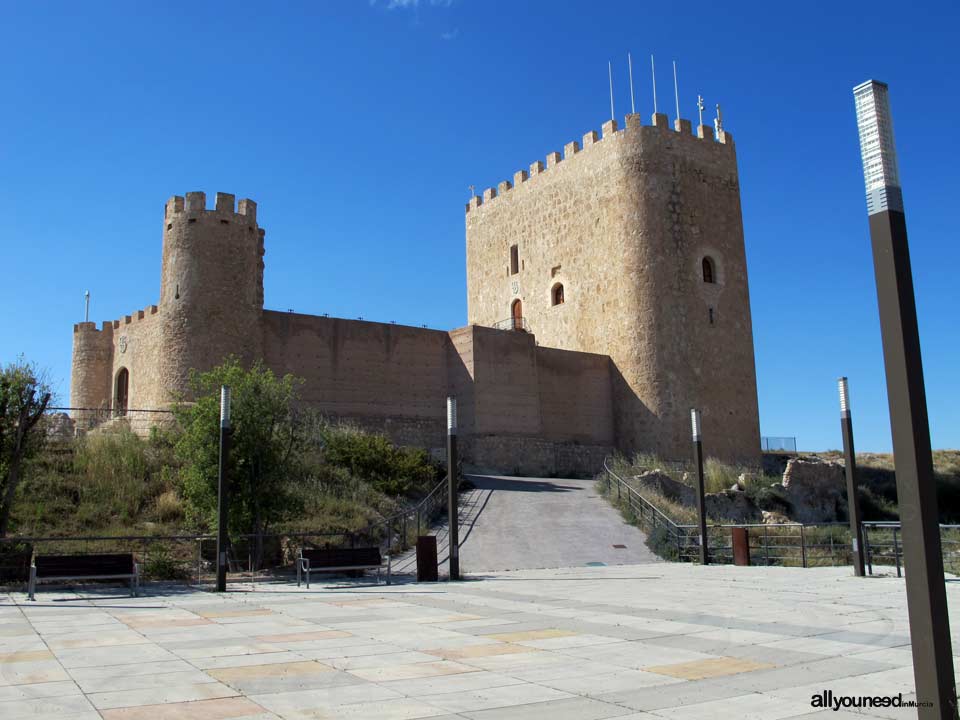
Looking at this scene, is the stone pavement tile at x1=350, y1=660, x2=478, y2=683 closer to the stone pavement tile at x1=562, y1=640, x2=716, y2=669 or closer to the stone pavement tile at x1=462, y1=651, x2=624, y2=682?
the stone pavement tile at x1=462, y1=651, x2=624, y2=682

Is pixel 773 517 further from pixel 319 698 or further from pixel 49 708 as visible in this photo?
pixel 49 708

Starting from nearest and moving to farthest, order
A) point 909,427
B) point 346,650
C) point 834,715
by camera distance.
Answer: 1. point 909,427
2. point 834,715
3. point 346,650

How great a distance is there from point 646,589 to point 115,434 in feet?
50.4

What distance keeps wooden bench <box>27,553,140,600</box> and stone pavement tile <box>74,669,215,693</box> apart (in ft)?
22.2

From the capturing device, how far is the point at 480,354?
29469 mm

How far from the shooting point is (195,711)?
211 inches

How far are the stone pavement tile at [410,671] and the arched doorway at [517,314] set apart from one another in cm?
3111

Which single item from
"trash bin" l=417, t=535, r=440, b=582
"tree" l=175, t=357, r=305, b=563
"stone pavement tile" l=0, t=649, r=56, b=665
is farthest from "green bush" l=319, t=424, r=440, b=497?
"stone pavement tile" l=0, t=649, r=56, b=665

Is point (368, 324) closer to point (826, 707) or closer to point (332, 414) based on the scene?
point (332, 414)

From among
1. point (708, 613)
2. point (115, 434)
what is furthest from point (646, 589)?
point (115, 434)

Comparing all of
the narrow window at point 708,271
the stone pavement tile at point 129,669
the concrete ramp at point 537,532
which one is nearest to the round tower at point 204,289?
the concrete ramp at point 537,532

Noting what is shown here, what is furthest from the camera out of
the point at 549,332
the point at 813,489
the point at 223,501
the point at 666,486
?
the point at 549,332

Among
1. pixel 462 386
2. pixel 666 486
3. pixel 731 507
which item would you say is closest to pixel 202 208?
pixel 462 386

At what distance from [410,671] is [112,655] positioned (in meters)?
2.64
